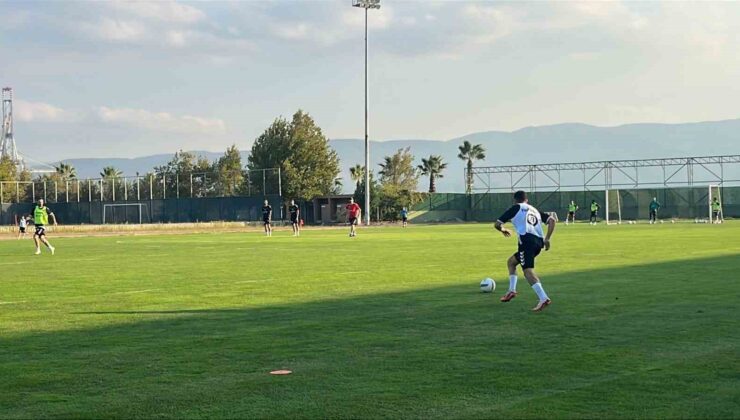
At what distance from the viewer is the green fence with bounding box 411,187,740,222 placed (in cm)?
8056

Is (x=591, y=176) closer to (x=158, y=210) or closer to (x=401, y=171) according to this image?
(x=401, y=171)

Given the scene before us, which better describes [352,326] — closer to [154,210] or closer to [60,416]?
[60,416]

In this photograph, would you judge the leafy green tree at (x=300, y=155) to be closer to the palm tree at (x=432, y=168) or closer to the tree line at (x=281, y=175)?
the tree line at (x=281, y=175)

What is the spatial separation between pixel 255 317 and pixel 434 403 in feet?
19.3

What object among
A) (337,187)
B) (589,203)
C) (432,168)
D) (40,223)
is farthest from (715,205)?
(432,168)

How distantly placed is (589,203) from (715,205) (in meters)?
23.5

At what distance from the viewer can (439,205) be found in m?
94.1

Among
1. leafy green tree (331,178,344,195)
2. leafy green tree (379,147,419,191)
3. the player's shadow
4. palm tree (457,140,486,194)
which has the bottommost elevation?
the player's shadow

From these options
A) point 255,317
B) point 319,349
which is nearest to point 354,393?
point 319,349

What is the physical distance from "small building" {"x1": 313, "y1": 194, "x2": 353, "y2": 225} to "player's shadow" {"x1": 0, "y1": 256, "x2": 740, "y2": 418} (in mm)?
73129

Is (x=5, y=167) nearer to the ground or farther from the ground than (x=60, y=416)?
farther from the ground

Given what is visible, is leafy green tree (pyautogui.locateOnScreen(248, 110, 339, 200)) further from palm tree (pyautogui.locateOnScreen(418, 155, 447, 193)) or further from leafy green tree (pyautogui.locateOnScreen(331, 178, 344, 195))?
palm tree (pyautogui.locateOnScreen(418, 155, 447, 193))

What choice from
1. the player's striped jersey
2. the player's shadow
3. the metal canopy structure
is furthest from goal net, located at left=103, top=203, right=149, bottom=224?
the player's striped jersey

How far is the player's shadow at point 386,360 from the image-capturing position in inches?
288
